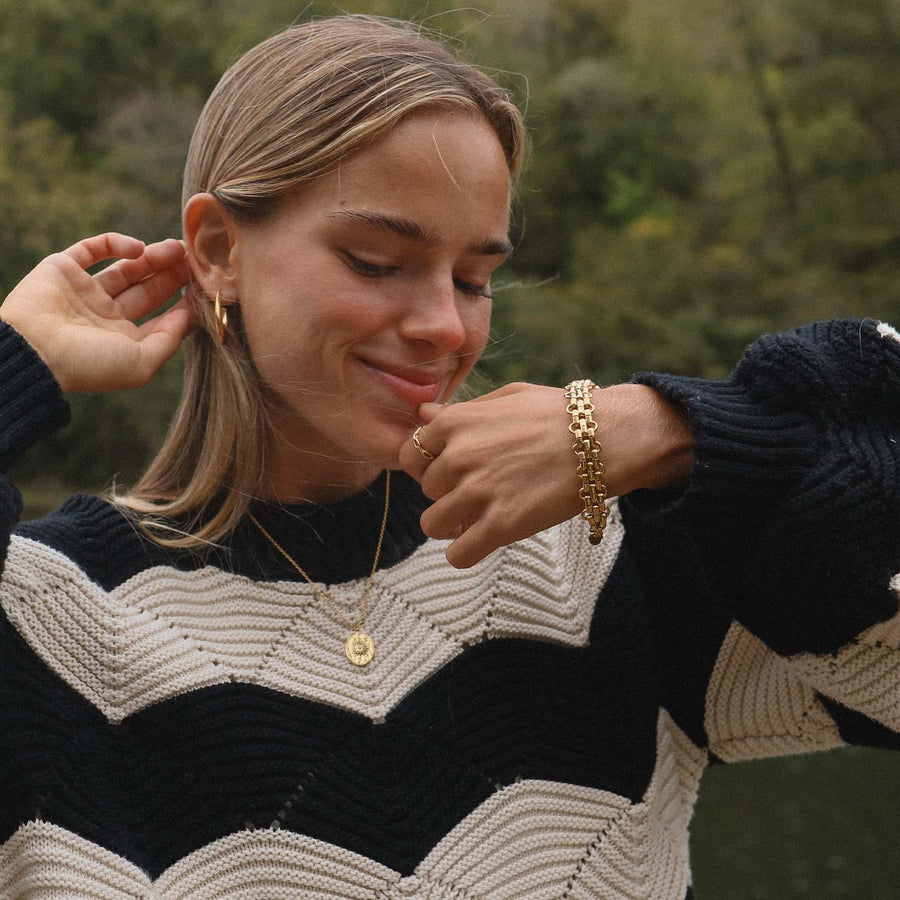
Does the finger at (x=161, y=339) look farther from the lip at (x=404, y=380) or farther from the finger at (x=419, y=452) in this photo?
the finger at (x=419, y=452)

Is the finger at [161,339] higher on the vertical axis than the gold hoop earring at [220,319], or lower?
lower

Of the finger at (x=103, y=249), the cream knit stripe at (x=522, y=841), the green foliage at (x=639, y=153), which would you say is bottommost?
the green foliage at (x=639, y=153)

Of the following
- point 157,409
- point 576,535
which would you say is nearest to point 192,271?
point 576,535

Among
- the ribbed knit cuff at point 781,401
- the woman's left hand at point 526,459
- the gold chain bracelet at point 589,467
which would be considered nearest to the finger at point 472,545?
the woman's left hand at point 526,459

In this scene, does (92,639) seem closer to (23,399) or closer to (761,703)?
(23,399)

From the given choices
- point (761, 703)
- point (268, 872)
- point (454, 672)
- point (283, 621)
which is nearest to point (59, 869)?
point (268, 872)

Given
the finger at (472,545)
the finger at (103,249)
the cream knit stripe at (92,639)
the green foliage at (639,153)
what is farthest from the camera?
the green foliage at (639,153)

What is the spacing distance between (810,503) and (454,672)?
1.68 feet

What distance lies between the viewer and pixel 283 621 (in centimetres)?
160

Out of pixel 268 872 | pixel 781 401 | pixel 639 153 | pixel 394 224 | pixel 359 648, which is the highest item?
pixel 394 224

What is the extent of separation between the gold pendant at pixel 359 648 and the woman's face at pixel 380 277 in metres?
0.23

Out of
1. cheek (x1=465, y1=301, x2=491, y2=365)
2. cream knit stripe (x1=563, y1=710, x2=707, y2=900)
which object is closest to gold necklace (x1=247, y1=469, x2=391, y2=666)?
cheek (x1=465, y1=301, x2=491, y2=365)

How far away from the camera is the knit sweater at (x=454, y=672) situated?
1.41 metres

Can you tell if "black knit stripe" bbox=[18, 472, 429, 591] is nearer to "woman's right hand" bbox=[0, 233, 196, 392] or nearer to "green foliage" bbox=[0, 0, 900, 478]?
"woman's right hand" bbox=[0, 233, 196, 392]
